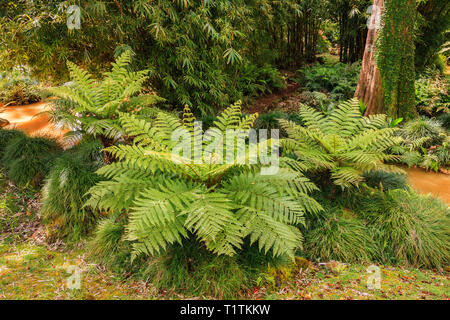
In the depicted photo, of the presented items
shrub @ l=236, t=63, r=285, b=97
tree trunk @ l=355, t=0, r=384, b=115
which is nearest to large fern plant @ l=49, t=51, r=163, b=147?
shrub @ l=236, t=63, r=285, b=97

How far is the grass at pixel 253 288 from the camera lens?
1.92 m

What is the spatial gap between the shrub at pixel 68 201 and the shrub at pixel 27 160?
645 millimetres

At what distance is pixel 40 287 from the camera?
2.01 m

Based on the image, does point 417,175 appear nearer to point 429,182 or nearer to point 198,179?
point 429,182

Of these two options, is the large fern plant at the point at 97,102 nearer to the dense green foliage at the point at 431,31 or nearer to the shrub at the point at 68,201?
the shrub at the point at 68,201

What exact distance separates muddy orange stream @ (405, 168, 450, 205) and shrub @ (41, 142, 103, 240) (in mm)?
3819

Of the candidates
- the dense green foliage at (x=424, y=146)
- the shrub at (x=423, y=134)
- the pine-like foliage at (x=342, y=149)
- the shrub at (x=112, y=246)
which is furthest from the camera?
the shrub at (x=423, y=134)

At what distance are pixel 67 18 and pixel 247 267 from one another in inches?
130

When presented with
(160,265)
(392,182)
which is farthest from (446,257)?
(160,265)

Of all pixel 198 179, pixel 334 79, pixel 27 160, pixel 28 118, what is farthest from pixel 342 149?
pixel 28 118

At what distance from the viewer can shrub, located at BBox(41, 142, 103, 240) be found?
2713 millimetres

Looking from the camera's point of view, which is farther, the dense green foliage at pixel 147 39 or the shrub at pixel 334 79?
the shrub at pixel 334 79

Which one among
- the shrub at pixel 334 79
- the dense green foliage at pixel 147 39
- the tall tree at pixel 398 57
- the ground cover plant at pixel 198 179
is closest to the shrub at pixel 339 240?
the ground cover plant at pixel 198 179

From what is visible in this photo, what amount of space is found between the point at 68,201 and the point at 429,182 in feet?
14.9
